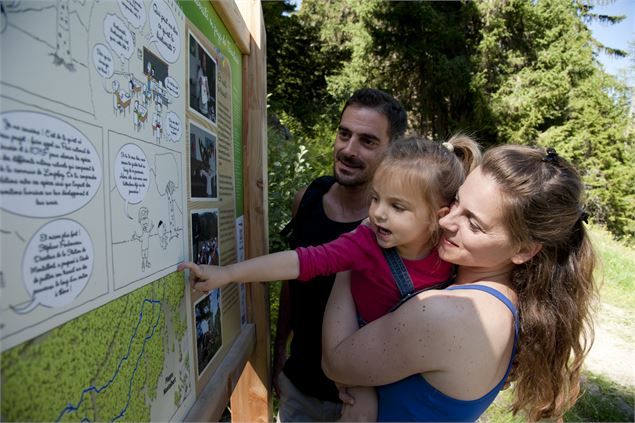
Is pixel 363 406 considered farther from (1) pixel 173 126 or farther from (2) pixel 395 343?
(1) pixel 173 126

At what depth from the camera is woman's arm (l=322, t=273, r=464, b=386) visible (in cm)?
143

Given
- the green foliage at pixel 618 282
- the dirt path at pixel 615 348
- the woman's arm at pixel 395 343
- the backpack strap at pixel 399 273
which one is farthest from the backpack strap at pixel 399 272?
the green foliage at pixel 618 282

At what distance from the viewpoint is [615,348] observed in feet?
18.7

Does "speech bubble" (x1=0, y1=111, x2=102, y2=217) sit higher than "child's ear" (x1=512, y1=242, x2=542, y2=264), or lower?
higher

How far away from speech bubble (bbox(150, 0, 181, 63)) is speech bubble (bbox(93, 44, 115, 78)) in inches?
9.2

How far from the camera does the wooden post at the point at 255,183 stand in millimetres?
2137

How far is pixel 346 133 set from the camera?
2.32 m

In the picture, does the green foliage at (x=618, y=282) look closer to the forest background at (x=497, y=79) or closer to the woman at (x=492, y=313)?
the forest background at (x=497, y=79)

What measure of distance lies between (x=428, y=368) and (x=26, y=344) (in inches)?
46.6

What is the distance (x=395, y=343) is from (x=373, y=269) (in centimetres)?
36

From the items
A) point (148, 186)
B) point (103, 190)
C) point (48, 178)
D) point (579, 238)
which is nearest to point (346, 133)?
point (579, 238)

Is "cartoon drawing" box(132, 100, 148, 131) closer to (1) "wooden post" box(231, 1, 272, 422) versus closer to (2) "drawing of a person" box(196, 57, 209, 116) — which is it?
(2) "drawing of a person" box(196, 57, 209, 116)

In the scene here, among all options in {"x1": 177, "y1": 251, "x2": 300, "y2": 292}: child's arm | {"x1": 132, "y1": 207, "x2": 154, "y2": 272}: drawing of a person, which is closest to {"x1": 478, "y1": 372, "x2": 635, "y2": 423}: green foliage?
{"x1": 177, "y1": 251, "x2": 300, "y2": 292}: child's arm

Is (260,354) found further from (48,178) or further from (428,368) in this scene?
(48,178)
